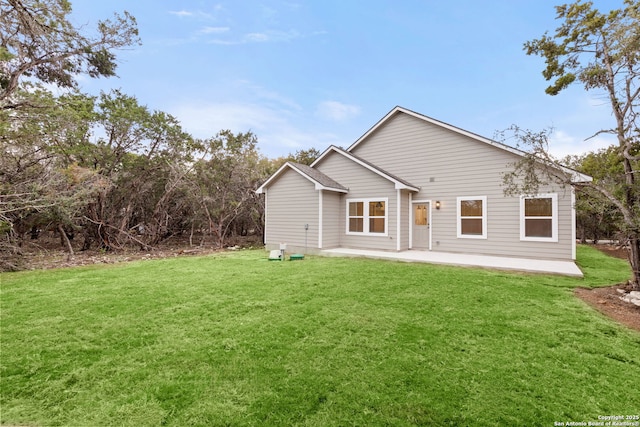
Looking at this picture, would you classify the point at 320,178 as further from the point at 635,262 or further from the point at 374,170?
the point at 635,262

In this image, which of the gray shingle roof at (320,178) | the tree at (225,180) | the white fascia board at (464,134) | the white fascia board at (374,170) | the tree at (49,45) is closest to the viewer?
the tree at (49,45)

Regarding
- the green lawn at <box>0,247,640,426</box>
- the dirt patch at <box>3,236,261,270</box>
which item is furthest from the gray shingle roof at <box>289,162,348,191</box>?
the green lawn at <box>0,247,640,426</box>

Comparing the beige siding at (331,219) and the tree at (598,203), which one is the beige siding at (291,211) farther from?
the tree at (598,203)

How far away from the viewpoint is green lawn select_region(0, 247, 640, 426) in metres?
2.16

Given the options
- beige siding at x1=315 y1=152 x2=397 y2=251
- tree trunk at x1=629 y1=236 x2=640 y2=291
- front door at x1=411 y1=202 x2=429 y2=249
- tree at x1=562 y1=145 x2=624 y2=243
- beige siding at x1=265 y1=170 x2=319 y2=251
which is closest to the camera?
A: tree trunk at x1=629 y1=236 x2=640 y2=291

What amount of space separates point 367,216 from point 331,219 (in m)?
1.51

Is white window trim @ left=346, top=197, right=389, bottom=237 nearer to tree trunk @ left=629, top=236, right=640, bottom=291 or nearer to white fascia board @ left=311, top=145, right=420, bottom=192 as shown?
white fascia board @ left=311, top=145, right=420, bottom=192

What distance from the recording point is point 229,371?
2.67 meters

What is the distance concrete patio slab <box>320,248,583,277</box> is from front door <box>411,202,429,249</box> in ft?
2.02

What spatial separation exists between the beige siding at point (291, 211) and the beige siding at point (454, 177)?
67.7 inches

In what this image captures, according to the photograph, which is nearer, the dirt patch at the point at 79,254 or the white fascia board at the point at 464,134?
the white fascia board at the point at 464,134

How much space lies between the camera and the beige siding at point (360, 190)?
1067 centimetres

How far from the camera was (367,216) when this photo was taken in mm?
11344

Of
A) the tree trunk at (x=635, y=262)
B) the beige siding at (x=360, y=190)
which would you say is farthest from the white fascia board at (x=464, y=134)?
the tree trunk at (x=635, y=262)
